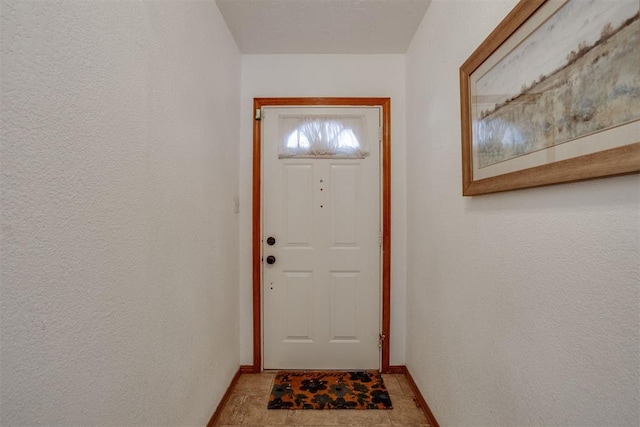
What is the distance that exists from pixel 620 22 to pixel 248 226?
205 cm

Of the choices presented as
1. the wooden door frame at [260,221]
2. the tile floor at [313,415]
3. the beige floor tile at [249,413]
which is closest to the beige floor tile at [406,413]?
the tile floor at [313,415]

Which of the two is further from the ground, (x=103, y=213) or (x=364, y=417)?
(x=103, y=213)

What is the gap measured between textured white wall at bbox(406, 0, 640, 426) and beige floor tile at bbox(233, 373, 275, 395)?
1.05 m

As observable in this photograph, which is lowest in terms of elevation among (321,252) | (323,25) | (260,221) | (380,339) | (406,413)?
(406,413)

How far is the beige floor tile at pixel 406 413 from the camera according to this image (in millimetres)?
1649

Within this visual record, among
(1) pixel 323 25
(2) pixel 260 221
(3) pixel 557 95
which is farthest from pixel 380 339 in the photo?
(1) pixel 323 25

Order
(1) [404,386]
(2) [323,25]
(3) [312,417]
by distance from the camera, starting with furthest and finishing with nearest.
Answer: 1. (1) [404,386]
2. (2) [323,25]
3. (3) [312,417]

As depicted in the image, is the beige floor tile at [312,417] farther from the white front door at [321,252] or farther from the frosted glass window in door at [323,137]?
the frosted glass window in door at [323,137]

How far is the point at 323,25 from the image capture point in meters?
1.86

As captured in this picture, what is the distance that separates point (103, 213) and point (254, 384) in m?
1.72

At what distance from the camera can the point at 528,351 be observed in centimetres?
87

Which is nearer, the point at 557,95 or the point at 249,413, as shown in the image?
the point at 557,95

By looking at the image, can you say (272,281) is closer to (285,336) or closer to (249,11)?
(285,336)

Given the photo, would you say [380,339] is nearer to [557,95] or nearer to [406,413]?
[406,413]
